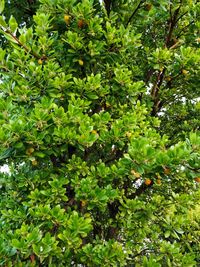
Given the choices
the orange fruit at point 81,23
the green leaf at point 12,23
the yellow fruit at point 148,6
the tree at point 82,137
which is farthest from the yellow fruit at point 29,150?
the yellow fruit at point 148,6

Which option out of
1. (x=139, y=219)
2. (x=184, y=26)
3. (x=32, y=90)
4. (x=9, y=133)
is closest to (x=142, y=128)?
(x=139, y=219)

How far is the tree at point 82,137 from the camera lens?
8.87ft

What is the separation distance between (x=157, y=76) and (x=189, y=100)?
71 centimetres

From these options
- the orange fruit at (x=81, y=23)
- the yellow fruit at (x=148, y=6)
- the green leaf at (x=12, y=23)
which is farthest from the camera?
the yellow fruit at (x=148, y=6)

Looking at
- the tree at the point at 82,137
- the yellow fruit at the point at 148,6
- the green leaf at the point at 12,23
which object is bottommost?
the tree at the point at 82,137

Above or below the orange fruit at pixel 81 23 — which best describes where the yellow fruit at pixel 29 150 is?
below

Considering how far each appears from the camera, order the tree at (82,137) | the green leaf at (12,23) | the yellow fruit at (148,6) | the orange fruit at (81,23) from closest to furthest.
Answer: the tree at (82,137) < the green leaf at (12,23) < the orange fruit at (81,23) < the yellow fruit at (148,6)

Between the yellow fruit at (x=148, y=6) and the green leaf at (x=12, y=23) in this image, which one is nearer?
the green leaf at (x=12, y=23)

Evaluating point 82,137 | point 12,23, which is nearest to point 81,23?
point 12,23

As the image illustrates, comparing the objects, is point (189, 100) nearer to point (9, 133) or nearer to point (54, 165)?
point (54, 165)

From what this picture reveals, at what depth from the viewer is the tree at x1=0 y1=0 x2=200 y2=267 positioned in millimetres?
2703

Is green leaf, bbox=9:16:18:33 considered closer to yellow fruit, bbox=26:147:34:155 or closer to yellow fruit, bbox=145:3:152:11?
yellow fruit, bbox=26:147:34:155

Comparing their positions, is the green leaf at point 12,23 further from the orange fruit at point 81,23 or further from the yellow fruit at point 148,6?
the yellow fruit at point 148,6

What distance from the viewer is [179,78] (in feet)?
13.6
